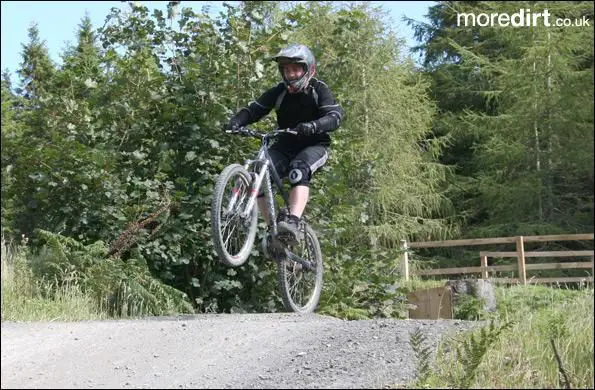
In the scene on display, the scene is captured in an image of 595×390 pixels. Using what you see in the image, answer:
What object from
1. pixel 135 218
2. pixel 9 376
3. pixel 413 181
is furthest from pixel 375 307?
pixel 413 181

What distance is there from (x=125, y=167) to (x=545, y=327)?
5527mm

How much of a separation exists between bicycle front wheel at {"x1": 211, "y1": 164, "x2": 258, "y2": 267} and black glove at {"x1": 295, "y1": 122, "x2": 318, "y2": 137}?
1.98 feet

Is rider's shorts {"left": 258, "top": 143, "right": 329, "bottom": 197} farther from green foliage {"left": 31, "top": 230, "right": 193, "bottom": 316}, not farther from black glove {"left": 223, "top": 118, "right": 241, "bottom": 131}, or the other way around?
green foliage {"left": 31, "top": 230, "right": 193, "bottom": 316}

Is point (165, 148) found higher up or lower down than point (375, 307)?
higher up

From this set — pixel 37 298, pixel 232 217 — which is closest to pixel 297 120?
pixel 232 217

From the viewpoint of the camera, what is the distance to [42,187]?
28.2 feet

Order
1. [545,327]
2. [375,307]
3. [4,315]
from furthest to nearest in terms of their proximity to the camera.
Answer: [375,307]
[4,315]
[545,327]

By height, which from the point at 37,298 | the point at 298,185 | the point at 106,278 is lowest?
the point at 37,298

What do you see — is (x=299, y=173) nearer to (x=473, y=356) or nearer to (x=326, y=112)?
(x=326, y=112)

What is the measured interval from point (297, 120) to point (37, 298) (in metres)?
2.84

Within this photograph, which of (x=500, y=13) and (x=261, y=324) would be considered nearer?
(x=261, y=324)

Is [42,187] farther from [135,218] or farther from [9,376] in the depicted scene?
[9,376]

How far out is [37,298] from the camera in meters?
7.06

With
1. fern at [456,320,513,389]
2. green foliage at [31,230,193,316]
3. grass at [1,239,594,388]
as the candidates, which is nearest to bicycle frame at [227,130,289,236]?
green foliage at [31,230,193,316]
